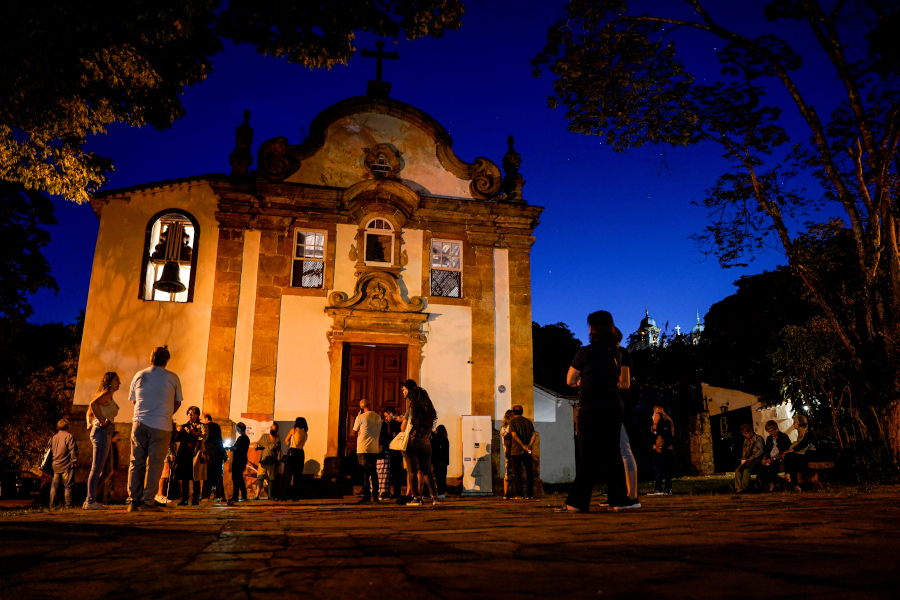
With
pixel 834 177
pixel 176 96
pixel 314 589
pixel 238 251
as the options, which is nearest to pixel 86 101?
pixel 176 96

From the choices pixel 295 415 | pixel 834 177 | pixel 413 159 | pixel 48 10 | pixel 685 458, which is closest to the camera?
pixel 48 10

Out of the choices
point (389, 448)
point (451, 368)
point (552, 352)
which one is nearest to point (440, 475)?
point (389, 448)

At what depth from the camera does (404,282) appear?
15477 millimetres

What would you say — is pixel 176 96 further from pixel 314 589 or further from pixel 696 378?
pixel 696 378

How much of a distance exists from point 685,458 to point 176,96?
2492 cm

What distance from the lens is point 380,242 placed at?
1573 cm

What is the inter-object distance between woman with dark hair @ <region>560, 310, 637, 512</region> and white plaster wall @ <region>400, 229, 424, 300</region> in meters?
9.96

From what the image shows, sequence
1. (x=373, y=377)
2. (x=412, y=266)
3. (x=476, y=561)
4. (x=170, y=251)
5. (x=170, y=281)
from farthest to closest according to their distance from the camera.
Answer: (x=412, y=266) < (x=373, y=377) < (x=170, y=251) < (x=170, y=281) < (x=476, y=561)

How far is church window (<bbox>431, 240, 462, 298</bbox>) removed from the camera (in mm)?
15780

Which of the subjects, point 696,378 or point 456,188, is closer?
point 456,188

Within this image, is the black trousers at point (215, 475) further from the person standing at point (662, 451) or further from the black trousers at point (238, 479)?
the person standing at point (662, 451)

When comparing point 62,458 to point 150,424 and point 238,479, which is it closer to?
point 238,479

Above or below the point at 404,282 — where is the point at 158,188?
above

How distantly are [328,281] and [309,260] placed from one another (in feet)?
2.43
